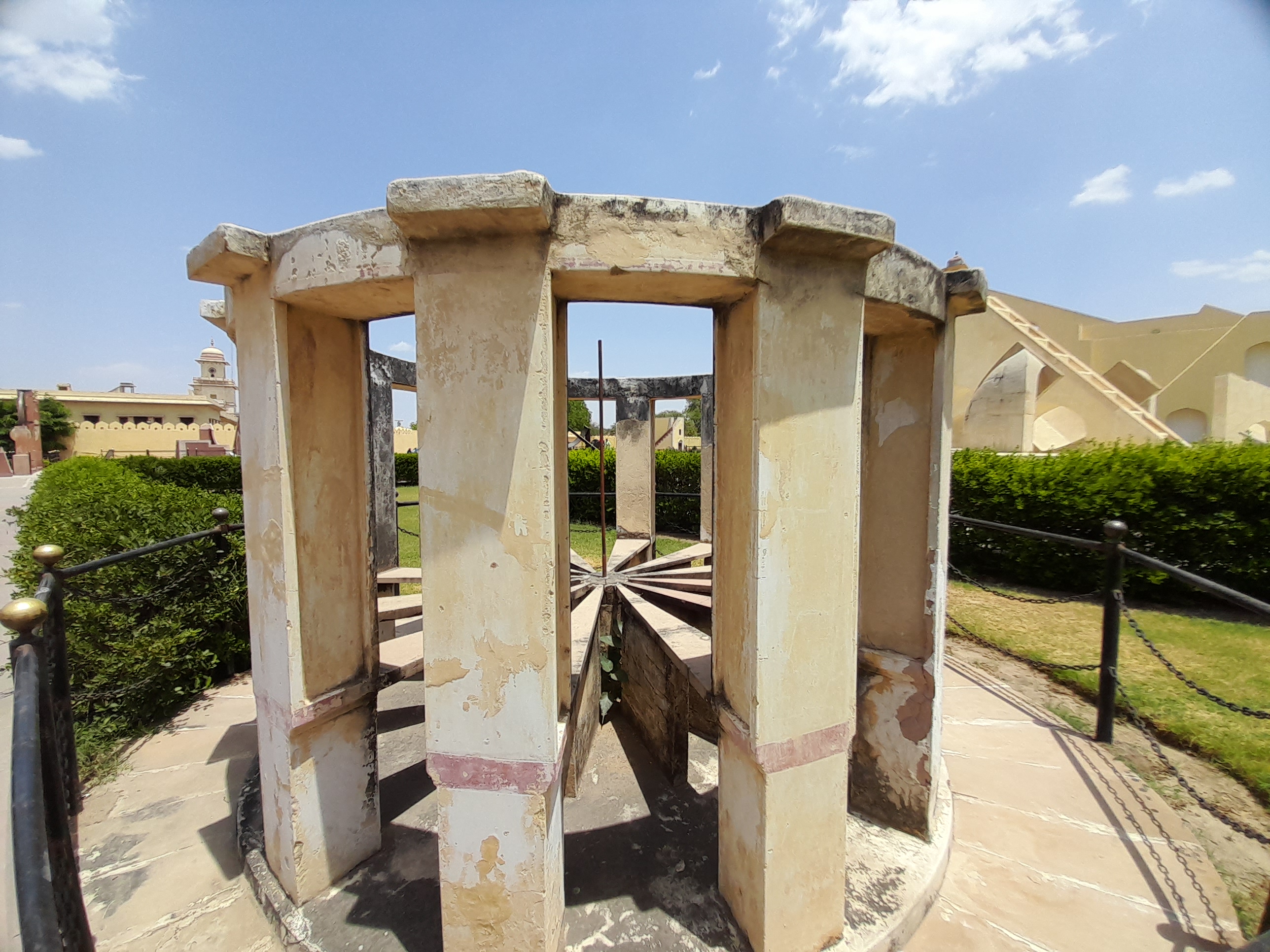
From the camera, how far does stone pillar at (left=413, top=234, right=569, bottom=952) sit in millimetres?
1895

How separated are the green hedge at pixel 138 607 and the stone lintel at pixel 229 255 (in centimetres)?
238

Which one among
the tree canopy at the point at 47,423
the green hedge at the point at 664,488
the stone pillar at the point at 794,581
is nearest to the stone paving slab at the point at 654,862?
the stone pillar at the point at 794,581

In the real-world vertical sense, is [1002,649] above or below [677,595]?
below

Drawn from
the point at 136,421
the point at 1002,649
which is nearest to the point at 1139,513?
the point at 1002,649

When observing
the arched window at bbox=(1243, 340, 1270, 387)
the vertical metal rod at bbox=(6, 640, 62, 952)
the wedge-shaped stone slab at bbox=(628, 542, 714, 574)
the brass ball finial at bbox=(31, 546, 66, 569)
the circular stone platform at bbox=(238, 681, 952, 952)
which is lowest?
the circular stone platform at bbox=(238, 681, 952, 952)

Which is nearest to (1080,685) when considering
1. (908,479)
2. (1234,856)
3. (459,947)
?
(1234,856)

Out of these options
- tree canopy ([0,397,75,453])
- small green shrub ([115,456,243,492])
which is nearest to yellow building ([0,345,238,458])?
tree canopy ([0,397,75,453])

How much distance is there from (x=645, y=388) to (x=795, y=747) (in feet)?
21.4

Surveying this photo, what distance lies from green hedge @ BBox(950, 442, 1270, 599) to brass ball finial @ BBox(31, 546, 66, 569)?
31.8 feet

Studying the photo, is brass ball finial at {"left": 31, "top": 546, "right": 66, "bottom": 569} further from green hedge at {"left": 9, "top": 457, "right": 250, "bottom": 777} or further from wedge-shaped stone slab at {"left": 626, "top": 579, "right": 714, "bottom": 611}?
wedge-shaped stone slab at {"left": 626, "top": 579, "right": 714, "bottom": 611}

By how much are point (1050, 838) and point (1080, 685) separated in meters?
2.25

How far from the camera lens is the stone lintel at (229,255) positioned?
84.5 inches

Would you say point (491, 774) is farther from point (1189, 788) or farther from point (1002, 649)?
point (1002, 649)

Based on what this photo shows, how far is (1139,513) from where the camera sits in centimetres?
670
